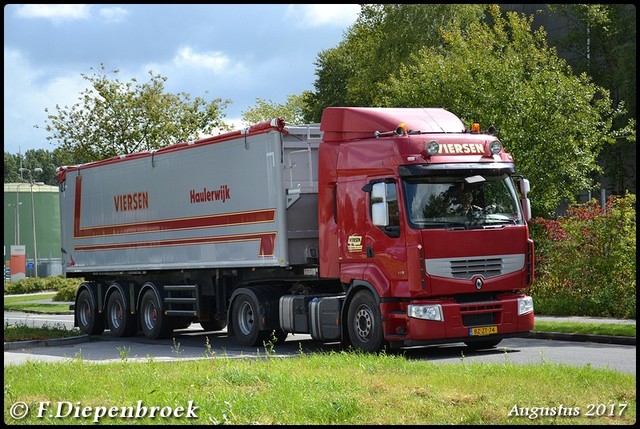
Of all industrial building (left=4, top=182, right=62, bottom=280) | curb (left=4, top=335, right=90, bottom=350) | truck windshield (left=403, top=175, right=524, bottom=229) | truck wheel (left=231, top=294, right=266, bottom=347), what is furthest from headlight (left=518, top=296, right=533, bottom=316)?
industrial building (left=4, top=182, right=62, bottom=280)

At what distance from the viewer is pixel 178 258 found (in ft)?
75.0

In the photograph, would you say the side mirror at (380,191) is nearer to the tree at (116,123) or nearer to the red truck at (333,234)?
the red truck at (333,234)

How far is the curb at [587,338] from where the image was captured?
19539 millimetres

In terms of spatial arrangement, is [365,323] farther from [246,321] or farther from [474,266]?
[246,321]

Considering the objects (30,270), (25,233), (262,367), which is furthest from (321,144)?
(25,233)

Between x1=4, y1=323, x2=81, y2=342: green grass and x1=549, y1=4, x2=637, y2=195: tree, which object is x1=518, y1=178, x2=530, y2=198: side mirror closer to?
x1=4, y1=323, x2=81, y2=342: green grass

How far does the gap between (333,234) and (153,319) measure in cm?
688

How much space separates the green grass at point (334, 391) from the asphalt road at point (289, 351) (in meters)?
1.37

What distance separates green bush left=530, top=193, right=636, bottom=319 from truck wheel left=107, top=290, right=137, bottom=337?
30.8 feet

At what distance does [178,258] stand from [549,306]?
349 inches

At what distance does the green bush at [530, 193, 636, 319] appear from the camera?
2459cm

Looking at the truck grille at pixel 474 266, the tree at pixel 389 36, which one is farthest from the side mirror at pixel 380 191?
the tree at pixel 389 36

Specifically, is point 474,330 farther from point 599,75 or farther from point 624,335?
point 599,75

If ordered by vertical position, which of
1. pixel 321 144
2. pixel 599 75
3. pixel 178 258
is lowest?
pixel 178 258
